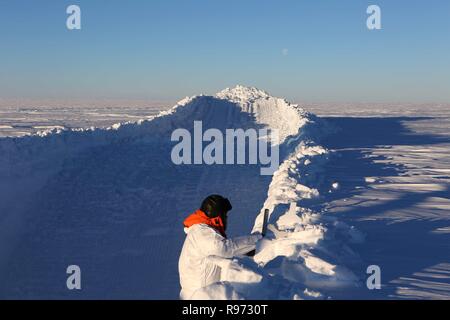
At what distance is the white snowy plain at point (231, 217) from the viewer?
536cm

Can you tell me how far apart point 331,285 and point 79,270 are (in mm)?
4608

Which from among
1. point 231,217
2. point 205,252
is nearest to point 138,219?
point 231,217

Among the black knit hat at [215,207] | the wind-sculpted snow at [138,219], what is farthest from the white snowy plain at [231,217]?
the black knit hat at [215,207]

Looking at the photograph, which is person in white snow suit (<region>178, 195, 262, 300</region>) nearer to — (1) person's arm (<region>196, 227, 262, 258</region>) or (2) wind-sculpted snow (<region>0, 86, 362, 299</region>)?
(1) person's arm (<region>196, 227, 262, 258</region>)

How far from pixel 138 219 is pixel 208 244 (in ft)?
23.1

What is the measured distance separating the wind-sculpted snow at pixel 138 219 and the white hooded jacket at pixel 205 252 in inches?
3.9

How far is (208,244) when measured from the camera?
437 centimetres

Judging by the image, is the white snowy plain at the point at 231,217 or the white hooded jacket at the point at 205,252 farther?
the white snowy plain at the point at 231,217

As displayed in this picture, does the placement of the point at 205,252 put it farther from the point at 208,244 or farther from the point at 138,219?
the point at 138,219

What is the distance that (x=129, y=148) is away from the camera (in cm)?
1911

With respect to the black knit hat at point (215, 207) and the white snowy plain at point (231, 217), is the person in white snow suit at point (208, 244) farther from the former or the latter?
the white snowy plain at point (231, 217)

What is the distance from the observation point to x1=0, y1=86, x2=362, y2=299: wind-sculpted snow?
543 centimetres

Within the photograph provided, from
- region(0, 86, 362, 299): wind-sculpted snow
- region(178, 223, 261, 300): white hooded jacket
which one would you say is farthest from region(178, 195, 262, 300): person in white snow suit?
region(0, 86, 362, 299): wind-sculpted snow
